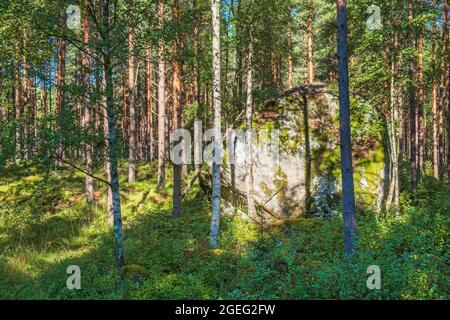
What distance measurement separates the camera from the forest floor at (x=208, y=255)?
25.1ft

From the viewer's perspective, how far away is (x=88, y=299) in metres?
8.37

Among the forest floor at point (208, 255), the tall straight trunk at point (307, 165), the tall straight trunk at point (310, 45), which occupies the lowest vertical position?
the forest floor at point (208, 255)

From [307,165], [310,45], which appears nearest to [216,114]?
[307,165]

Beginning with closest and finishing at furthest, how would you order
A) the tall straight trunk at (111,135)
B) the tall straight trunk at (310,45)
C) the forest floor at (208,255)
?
the forest floor at (208,255), the tall straight trunk at (111,135), the tall straight trunk at (310,45)

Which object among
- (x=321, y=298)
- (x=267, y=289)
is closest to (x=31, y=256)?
(x=267, y=289)

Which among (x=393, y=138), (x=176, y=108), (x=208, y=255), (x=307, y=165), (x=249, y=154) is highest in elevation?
(x=176, y=108)

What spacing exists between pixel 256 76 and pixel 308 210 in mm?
8007

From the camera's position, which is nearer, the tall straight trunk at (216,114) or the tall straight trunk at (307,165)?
the tall straight trunk at (216,114)

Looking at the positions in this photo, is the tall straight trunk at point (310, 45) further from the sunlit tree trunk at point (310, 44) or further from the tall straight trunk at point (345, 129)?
the tall straight trunk at point (345, 129)

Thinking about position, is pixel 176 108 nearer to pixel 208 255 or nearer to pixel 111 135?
pixel 111 135

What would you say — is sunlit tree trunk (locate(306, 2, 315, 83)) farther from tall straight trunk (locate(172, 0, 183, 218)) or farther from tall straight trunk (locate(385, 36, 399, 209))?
tall straight trunk (locate(172, 0, 183, 218))

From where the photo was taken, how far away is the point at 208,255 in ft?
36.0

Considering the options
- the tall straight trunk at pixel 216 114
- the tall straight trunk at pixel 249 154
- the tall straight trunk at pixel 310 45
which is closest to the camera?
the tall straight trunk at pixel 216 114

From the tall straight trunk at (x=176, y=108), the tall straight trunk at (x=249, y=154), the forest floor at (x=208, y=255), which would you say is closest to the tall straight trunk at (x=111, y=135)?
the forest floor at (x=208, y=255)
